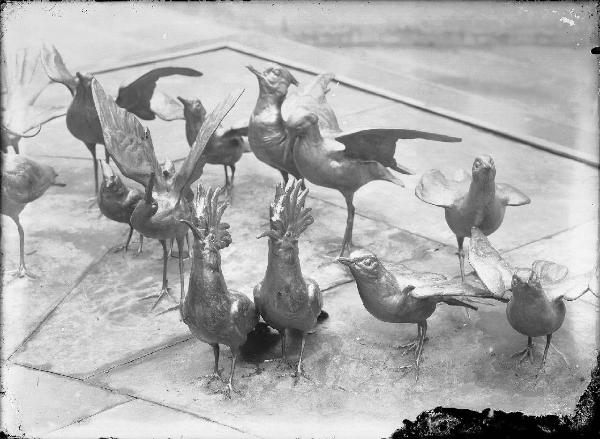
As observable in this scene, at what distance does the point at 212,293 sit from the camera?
17.5ft

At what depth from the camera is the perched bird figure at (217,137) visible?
290 inches

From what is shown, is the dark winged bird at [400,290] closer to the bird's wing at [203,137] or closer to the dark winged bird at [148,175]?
the bird's wing at [203,137]

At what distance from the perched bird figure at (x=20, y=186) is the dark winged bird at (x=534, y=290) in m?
2.72

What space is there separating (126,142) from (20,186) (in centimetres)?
83

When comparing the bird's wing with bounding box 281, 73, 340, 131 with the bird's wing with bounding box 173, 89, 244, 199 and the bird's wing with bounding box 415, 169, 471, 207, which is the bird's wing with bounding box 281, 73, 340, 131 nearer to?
the bird's wing with bounding box 415, 169, 471, 207

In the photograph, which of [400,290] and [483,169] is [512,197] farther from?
[400,290]

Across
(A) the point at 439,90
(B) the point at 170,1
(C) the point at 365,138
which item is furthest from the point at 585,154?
(B) the point at 170,1

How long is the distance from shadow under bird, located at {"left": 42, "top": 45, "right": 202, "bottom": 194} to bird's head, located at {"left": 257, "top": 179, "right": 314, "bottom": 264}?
2359 millimetres

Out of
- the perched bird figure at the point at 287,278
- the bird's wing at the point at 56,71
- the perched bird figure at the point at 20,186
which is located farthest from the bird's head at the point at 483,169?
Answer: the bird's wing at the point at 56,71

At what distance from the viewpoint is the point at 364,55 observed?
13.1m

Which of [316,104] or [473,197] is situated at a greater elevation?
[316,104]

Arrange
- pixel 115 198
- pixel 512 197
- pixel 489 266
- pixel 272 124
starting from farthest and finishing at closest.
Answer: pixel 272 124 → pixel 115 198 → pixel 512 197 → pixel 489 266

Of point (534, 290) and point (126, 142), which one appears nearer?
point (534, 290)

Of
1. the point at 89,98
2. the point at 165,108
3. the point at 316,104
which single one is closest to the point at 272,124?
the point at 316,104
